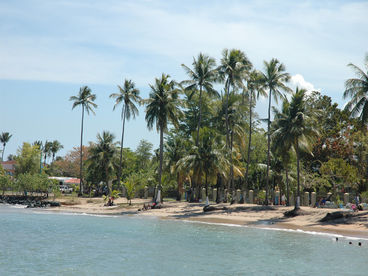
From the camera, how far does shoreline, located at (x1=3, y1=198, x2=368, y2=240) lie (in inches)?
1387

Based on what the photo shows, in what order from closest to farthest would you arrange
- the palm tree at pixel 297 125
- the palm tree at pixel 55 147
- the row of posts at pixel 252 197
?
the palm tree at pixel 297 125 < the row of posts at pixel 252 197 < the palm tree at pixel 55 147

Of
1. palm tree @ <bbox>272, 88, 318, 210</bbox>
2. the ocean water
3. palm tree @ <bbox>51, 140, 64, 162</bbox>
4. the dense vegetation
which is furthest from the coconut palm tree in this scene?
palm tree @ <bbox>51, 140, 64, 162</bbox>

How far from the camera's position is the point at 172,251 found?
27.5 m

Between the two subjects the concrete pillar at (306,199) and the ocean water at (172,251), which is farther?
the concrete pillar at (306,199)

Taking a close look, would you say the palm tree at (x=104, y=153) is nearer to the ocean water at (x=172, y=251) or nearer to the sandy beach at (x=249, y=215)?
the sandy beach at (x=249, y=215)

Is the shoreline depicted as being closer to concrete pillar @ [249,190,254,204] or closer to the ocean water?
the ocean water

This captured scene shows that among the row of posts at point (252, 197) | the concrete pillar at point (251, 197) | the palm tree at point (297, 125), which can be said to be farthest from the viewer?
the concrete pillar at point (251, 197)

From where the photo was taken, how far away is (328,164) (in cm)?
4925

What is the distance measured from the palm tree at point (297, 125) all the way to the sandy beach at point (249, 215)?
2630mm

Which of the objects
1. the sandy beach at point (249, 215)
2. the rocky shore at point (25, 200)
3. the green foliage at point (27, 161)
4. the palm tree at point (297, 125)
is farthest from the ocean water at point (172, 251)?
the green foliage at point (27, 161)

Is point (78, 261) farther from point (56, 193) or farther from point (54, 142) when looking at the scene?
point (54, 142)

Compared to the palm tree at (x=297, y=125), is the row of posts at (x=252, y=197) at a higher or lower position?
lower

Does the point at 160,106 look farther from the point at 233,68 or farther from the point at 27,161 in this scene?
the point at 27,161

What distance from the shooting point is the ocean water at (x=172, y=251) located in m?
22.2
